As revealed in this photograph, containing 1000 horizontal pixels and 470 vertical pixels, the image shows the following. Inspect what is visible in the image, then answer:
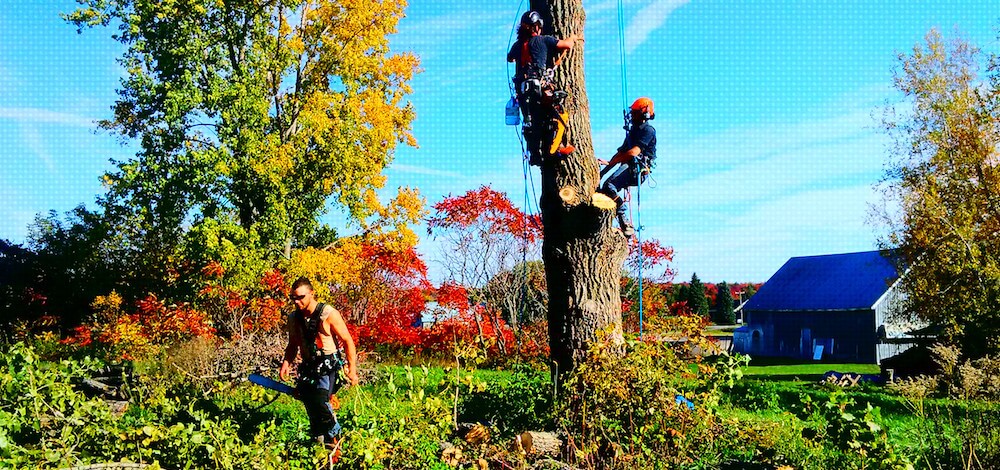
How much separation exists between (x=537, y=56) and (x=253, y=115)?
995 cm

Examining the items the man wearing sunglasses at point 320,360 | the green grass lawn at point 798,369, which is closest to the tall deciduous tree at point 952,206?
the green grass lawn at point 798,369

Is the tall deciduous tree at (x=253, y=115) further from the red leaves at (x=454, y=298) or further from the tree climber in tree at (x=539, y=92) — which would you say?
the tree climber in tree at (x=539, y=92)

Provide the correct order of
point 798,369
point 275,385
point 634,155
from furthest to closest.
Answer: point 798,369
point 634,155
point 275,385

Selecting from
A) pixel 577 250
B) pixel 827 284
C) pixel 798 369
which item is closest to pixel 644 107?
pixel 577 250

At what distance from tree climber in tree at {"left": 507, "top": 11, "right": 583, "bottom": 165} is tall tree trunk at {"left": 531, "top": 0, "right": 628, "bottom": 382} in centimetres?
15

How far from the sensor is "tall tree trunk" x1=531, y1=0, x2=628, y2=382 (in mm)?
7227

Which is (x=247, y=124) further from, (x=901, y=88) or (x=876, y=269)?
(x=876, y=269)

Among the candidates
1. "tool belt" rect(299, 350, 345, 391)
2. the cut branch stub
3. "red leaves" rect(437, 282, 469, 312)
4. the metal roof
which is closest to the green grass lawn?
the metal roof

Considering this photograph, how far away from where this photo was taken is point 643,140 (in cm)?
768

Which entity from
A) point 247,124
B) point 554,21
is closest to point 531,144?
point 554,21

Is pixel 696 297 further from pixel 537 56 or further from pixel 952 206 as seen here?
pixel 537 56

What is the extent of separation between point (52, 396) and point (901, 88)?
23.9m

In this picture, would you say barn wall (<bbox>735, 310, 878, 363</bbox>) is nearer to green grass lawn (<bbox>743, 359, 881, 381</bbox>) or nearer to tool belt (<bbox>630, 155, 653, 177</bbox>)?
green grass lawn (<bbox>743, 359, 881, 381</bbox>)

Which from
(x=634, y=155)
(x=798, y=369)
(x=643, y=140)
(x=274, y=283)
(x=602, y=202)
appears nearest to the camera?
(x=602, y=202)
